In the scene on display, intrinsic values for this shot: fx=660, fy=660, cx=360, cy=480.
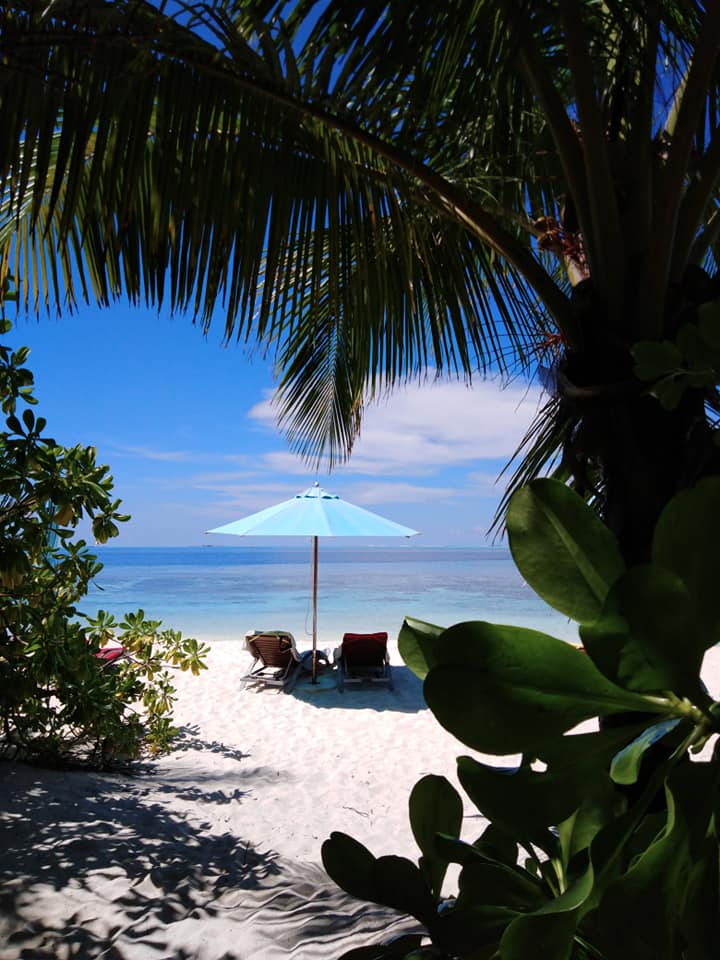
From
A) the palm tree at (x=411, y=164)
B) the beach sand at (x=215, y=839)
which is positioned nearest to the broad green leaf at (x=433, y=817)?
the palm tree at (x=411, y=164)

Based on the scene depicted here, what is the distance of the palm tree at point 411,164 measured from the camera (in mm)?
1604

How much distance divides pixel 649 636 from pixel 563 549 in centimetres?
9

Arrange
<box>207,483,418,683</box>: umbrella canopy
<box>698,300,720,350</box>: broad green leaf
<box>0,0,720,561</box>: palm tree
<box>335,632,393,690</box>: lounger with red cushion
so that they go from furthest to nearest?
<box>207,483,418,683</box>: umbrella canopy < <box>335,632,393,690</box>: lounger with red cushion < <box>0,0,720,561</box>: palm tree < <box>698,300,720,350</box>: broad green leaf

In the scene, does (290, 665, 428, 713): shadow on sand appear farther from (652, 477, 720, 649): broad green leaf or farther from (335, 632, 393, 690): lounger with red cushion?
(652, 477, 720, 649): broad green leaf

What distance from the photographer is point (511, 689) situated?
12.8 inches

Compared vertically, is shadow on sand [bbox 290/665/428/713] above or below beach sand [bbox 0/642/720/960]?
below

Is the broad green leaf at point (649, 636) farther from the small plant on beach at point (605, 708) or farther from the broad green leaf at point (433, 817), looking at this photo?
the broad green leaf at point (433, 817)

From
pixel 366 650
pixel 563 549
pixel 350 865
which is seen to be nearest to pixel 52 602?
pixel 350 865

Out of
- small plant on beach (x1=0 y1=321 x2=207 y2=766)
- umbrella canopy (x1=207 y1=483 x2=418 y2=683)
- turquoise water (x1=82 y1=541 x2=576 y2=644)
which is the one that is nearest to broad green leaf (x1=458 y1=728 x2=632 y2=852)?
small plant on beach (x1=0 y1=321 x2=207 y2=766)

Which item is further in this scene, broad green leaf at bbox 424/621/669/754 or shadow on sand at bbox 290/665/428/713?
shadow on sand at bbox 290/665/428/713

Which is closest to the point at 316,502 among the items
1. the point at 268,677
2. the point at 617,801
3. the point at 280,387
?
the point at 268,677

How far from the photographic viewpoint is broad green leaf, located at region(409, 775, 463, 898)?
550mm

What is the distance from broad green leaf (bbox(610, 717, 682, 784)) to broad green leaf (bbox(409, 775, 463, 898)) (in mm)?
214

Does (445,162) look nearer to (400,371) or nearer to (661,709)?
(400,371)
